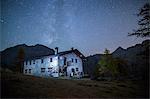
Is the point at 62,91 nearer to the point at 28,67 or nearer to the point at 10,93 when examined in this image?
the point at 10,93

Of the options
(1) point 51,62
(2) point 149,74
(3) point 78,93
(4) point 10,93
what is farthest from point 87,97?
(1) point 51,62

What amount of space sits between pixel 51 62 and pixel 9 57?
62.3 meters

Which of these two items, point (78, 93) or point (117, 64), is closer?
point (78, 93)

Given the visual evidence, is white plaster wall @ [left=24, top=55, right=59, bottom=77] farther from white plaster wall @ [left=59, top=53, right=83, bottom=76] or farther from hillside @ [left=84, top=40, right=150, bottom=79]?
hillside @ [left=84, top=40, right=150, bottom=79]

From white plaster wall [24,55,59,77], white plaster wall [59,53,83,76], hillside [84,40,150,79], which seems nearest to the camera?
hillside [84,40,150,79]

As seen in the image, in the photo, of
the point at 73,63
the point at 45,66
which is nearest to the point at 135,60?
the point at 73,63

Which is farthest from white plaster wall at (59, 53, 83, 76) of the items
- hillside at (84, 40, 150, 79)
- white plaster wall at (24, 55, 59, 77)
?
hillside at (84, 40, 150, 79)

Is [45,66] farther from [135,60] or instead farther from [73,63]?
[135,60]

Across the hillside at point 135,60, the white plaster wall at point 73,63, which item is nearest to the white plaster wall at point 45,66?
the white plaster wall at point 73,63

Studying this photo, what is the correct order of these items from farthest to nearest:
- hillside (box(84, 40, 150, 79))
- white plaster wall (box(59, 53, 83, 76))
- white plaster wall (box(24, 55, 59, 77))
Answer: white plaster wall (box(59, 53, 83, 76)), white plaster wall (box(24, 55, 59, 77)), hillside (box(84, 40, 150, 79))

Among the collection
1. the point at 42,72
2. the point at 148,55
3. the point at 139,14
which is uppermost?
the point at 139,14

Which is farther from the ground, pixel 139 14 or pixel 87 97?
pixel 139 14

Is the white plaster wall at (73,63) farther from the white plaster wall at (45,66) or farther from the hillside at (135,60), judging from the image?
the hillside at (135,60)

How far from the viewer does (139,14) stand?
2039 centimetres
